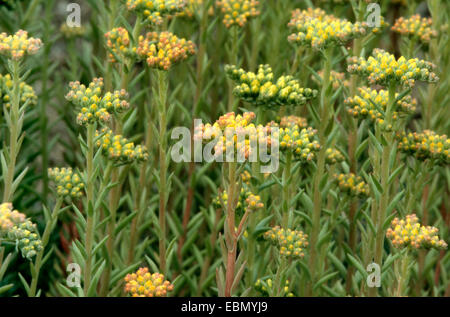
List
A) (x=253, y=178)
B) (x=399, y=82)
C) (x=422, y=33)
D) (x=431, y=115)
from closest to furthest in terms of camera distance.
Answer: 1. (x=399, y=82)
2. (x=253, y=178)
3. (x=422, y=33)
4. (x=431, y=115)

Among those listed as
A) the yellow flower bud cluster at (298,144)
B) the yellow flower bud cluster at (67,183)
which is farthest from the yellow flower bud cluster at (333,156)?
the yellow flower bud cluster at (67,183)

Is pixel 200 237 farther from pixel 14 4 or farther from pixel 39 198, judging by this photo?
pixel 14 4

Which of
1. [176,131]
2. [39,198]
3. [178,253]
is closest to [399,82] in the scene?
[176,131]

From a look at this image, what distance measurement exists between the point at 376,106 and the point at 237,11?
2.01 ft

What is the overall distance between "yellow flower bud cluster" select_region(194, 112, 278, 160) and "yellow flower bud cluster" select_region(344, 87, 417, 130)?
0.32 meters

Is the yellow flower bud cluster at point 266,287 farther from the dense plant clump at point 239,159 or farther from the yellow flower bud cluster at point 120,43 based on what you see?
the yellow flower bud cluster at point 120,43

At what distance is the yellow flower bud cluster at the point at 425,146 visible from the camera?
170 cm

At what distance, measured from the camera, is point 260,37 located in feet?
7.22

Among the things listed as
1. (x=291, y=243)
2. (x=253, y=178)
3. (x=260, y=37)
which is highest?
(x=260, y=37)

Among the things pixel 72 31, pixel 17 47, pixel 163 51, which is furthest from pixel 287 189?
pixel 72 31

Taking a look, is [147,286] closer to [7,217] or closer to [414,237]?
[7,217]

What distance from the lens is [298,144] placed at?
1.52 m

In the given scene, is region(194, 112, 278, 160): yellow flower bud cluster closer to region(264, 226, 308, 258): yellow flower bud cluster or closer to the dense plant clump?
the dense plant clump
